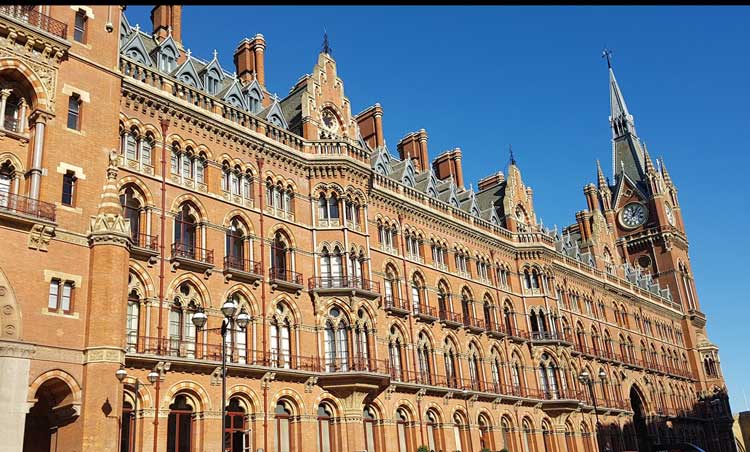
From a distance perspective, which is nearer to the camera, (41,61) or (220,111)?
(41,61)

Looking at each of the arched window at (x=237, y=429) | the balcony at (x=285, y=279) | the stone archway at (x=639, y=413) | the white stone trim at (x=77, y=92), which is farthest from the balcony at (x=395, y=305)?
the stone archway at (x=639, y=413)

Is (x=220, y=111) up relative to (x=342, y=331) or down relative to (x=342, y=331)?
up

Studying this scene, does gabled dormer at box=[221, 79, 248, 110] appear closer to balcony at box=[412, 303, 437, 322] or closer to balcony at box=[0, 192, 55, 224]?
balcony at box=[0, 192, 55, 224]

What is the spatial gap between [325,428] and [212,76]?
20.6m

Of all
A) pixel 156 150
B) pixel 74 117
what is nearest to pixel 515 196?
pixel 156 150

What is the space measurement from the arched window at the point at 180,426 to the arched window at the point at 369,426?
10.8 meters

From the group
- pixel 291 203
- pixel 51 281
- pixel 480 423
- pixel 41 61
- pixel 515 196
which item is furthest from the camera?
pixel 515 196

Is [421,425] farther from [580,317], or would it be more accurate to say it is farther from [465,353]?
[580,317]

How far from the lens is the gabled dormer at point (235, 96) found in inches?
1502

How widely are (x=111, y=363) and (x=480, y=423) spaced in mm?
28648

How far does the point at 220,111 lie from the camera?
3612 cm

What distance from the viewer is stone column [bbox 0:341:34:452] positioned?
866 inches

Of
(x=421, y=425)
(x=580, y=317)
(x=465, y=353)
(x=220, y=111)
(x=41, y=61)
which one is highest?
(x=220, y=111)

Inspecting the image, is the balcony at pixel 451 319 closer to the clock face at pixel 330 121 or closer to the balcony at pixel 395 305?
the balcony at pixel 395 305
